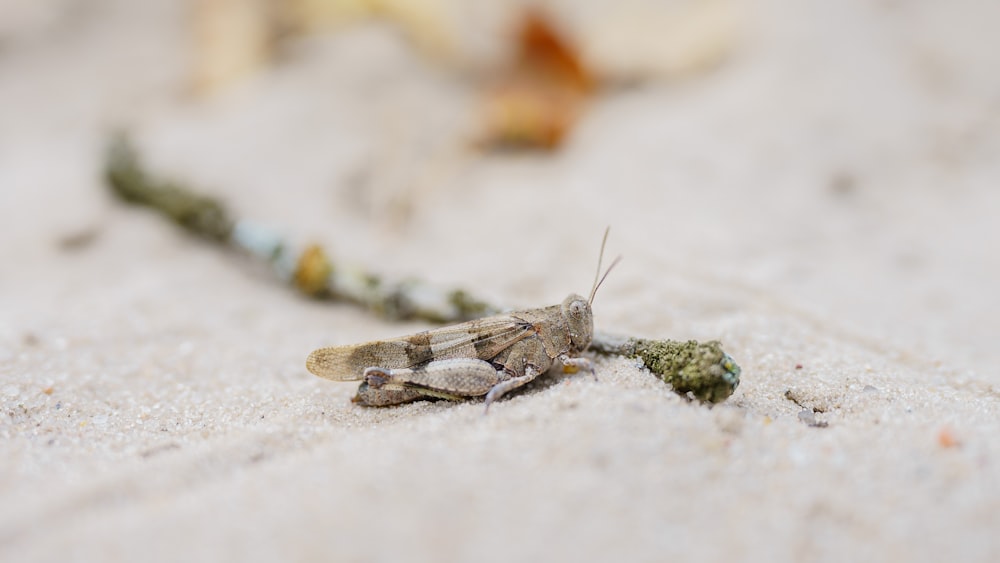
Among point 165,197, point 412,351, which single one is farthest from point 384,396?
point 165,197

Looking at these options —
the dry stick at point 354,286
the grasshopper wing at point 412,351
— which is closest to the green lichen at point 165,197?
the dry stick at point 354,286

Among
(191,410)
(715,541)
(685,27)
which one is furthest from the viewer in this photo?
(685,27)

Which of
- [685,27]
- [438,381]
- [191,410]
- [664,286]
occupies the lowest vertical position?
[191,410]

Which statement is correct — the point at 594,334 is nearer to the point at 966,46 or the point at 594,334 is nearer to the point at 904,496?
the point at 904,496

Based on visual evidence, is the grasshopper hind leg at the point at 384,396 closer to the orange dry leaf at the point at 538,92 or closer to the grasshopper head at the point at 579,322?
the grasshopper head at the point at 579,322

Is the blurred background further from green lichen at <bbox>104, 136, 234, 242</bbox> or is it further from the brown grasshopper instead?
the brown grasshopper

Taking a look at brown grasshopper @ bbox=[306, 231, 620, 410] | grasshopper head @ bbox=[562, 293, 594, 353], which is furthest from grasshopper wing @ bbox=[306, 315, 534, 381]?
grasshopper head @ bbox=[562, 293, 594, 353]

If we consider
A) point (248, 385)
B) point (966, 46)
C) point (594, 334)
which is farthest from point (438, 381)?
point (966, 46)
